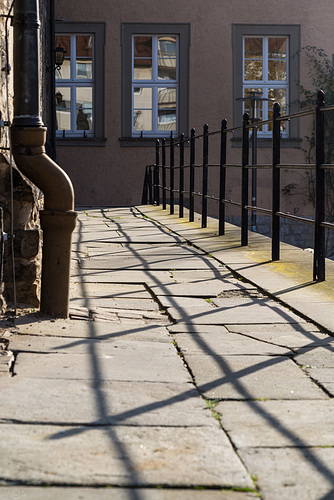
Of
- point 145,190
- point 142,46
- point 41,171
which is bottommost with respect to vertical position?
point 145,190

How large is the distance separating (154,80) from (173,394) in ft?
47.0

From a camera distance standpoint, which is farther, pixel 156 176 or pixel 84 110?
pixel 84 110

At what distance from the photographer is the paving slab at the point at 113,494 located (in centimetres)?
172

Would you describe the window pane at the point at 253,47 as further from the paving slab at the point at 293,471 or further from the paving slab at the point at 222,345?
the paving slab at the point at 293,471

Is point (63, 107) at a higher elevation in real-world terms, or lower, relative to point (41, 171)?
higher

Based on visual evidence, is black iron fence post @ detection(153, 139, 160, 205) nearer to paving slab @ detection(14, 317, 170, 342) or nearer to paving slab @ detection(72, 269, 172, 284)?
paving slab @ detection(72, 269, 172, 284)

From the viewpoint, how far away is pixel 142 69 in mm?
16328

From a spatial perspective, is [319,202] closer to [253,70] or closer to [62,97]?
[253,70]

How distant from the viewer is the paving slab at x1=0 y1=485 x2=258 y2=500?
67.8 inches

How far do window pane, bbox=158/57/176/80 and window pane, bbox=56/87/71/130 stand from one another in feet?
6.13

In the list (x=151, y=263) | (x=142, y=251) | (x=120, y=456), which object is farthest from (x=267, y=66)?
(x=120, y=456)

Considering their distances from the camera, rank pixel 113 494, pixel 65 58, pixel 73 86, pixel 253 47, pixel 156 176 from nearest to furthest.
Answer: pixel 113 494 → pixel 156 176 → pixel 65 58 → pixel 73 86 → pixel 253 47

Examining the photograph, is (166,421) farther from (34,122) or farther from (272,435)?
(34,122)

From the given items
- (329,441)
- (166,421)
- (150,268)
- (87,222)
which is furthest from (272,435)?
(87,222)
